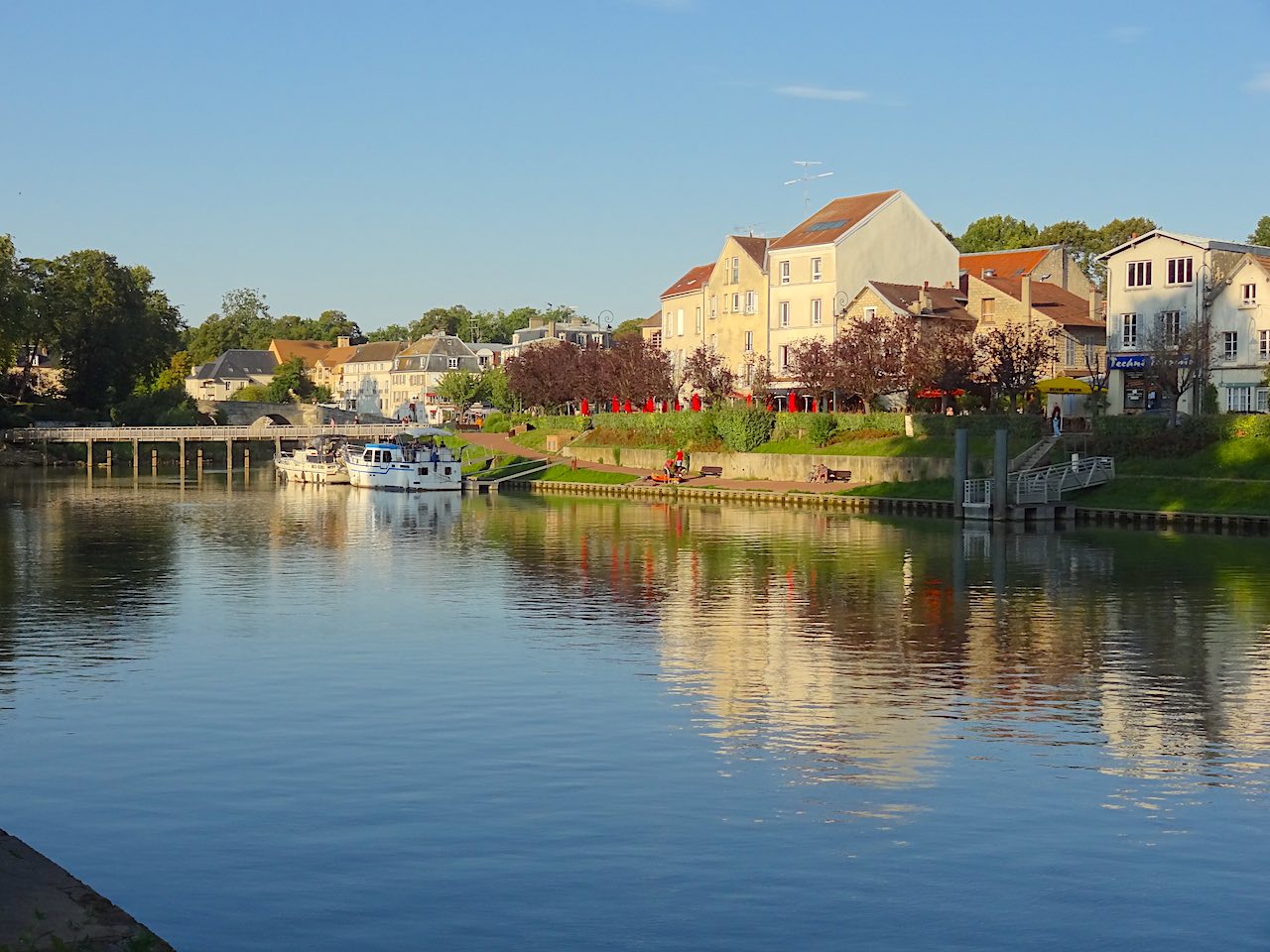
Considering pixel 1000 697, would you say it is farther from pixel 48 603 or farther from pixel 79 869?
pixel 48 603

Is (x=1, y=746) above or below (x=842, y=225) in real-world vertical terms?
below

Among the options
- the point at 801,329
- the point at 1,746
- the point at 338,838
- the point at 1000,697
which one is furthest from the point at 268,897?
the point at 801,329

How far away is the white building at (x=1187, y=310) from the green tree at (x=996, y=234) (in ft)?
201

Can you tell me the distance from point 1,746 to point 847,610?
909 inches

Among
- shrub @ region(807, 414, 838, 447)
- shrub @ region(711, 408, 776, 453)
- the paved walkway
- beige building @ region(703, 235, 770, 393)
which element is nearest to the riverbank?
A: the paved walkway

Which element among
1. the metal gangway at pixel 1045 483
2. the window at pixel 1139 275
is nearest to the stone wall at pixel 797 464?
the metal gangway at pixel 1045 483

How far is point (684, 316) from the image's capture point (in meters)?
122

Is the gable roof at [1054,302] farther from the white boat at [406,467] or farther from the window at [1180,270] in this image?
the white boat at [406,467]

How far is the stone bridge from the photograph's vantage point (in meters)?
183

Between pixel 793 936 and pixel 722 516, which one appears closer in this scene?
pixel 793 936

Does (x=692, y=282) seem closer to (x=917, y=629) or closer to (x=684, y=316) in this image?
(x=684, y=316)

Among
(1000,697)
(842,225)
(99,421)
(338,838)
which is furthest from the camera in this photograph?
(99,421)

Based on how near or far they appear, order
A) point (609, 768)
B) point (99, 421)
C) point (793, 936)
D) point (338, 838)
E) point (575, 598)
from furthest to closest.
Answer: point (99, 421)
point (575, 598)
point (609, 768)
point (338, 838)
point (793, 936)

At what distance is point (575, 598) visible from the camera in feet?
145
